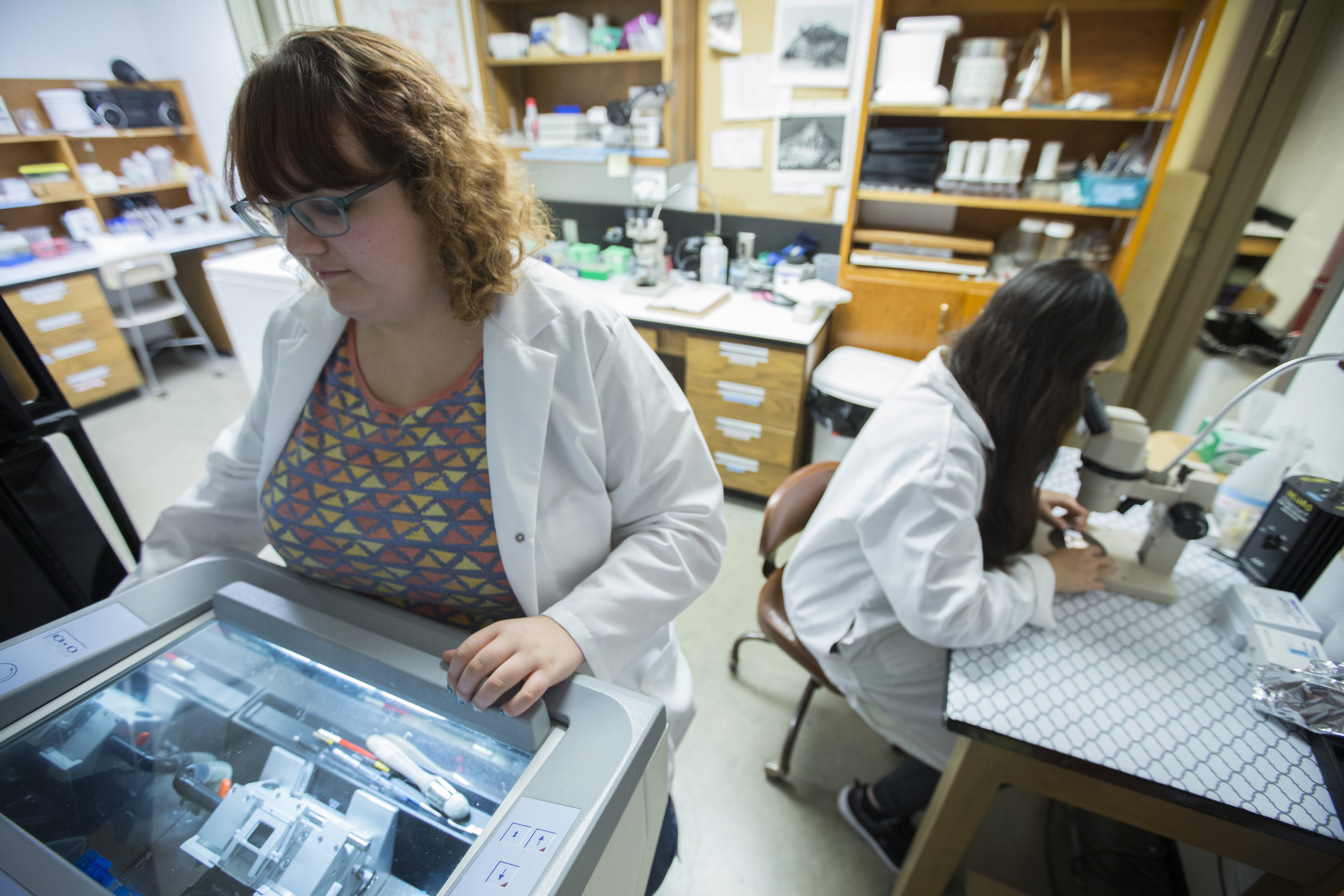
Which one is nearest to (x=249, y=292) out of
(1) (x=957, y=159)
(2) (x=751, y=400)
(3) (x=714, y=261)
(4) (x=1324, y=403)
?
(3) (x=714, y=261)

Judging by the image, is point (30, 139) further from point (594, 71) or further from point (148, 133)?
point (594, 71)

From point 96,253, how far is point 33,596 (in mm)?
2950

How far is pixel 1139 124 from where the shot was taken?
6.41ft

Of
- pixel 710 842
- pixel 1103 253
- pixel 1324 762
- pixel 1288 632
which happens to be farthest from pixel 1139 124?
pixel 710 842

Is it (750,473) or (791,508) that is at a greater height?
(791,508)

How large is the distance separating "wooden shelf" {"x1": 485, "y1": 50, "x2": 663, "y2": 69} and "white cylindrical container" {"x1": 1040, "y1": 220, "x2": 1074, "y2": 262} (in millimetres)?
1611

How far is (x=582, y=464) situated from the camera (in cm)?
83

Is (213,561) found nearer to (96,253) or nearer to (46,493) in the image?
(46,493)

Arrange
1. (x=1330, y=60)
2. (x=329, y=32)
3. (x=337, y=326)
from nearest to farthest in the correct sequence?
(x=329, y=32) < (x=337, y=326) < (x=1330, y=60)

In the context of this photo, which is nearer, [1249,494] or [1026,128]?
[1249,494]

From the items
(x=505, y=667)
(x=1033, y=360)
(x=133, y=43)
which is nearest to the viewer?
(x=505, y=667)

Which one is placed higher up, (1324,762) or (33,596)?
(33,596)

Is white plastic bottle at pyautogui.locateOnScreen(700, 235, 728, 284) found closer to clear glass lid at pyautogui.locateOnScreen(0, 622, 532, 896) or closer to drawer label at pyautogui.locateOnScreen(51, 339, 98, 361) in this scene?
clear glass lid at pyautogui.locateOnScreen(0, 622, 532, 896)

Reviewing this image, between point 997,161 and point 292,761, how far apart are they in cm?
246
